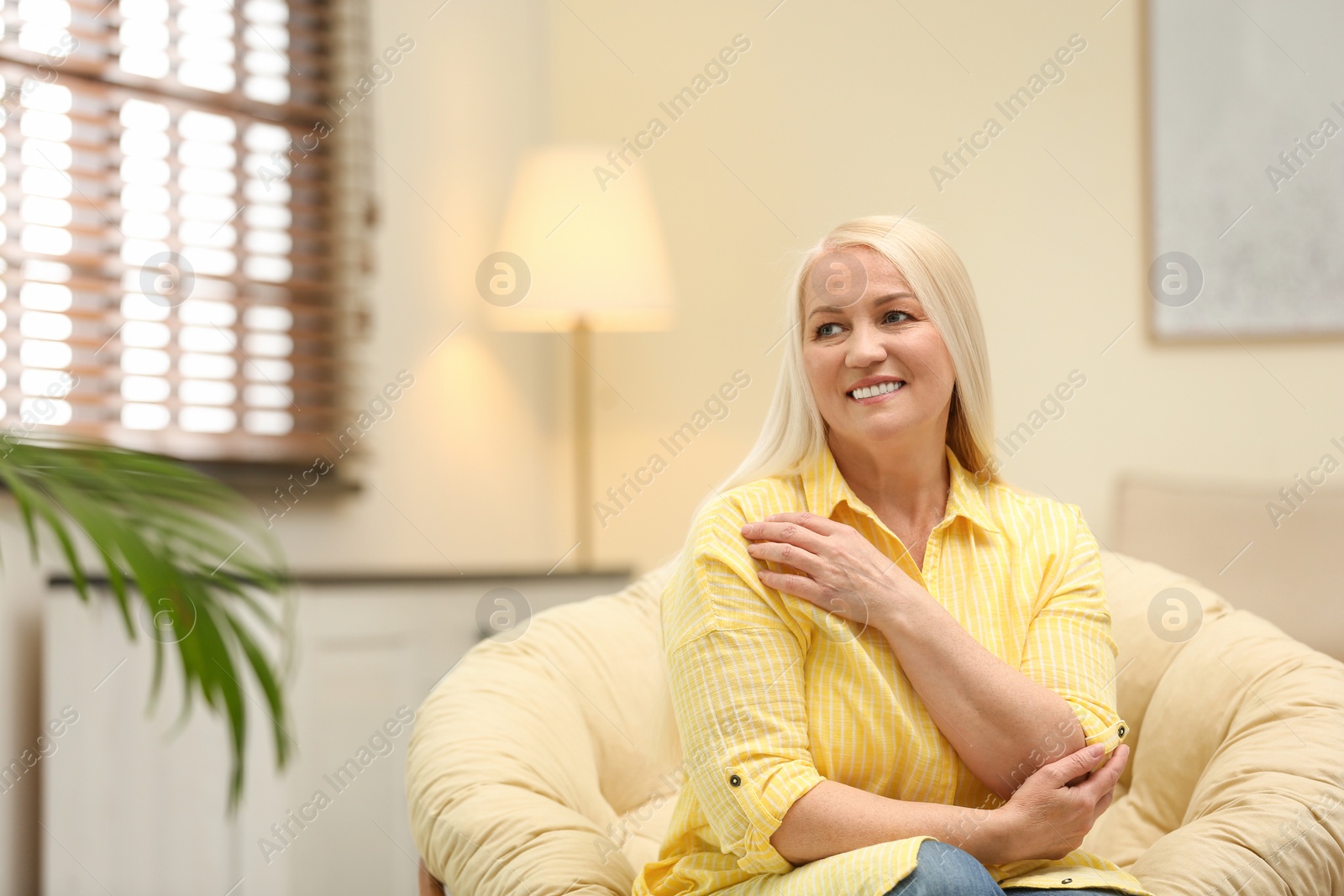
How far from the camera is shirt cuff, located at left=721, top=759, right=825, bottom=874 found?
1.11 meters

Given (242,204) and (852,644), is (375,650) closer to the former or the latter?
(242,204)

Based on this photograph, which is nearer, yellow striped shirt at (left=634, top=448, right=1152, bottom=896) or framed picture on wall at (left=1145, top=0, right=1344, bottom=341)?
yellow striped shirt at (left=634, top=448, right=1152, bottom=896)

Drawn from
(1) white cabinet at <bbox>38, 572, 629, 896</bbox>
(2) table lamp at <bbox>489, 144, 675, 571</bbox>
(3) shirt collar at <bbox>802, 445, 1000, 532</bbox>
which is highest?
(2) table lamp at <bbox>489, 144, 675, 571</bbox>

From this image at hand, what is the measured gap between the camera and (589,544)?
2.88 m

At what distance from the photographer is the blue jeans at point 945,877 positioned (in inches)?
40.3

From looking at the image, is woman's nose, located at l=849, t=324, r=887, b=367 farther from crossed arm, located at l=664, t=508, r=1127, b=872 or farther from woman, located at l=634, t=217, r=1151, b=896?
crossed arm, located at l=664, t=508, r=1127, b=872

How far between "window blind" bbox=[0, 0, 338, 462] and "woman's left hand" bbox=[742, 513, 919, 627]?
1439 millimetres

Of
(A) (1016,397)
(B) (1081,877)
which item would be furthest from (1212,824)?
(A) (1016,397)

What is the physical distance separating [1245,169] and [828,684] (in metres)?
1.86

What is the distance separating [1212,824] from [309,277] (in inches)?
78.9

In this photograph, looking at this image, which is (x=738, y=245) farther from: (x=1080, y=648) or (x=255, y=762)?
(x=1080, y=648)

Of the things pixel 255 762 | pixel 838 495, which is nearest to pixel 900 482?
pixel 838 495

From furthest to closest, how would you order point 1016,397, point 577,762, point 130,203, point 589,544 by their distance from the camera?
point 589,544 < point 1016,397 < point 130,203 < point 577,762

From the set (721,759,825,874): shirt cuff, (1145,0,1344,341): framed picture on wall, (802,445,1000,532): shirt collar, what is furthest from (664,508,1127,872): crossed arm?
(1145,0,1344,341): framed picture on wall
